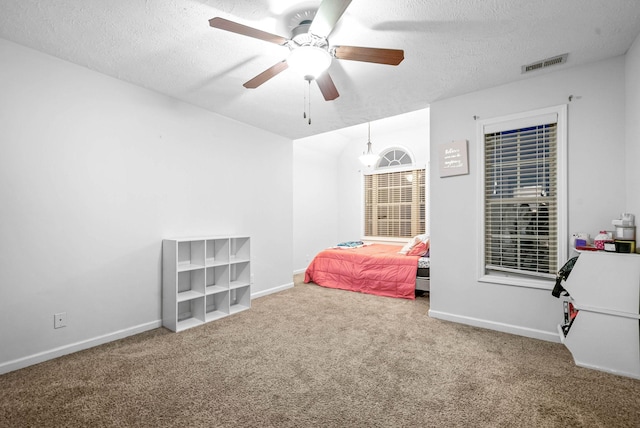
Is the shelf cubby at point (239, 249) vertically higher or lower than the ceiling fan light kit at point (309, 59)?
lower

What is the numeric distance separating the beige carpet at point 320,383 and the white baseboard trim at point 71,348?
0.22 feet

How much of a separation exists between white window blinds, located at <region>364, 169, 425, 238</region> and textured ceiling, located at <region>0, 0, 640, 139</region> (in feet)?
11.0

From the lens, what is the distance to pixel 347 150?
715cm

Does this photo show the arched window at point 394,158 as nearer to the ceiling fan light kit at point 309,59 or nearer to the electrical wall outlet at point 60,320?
the ceiling fan light kit at point 309,59

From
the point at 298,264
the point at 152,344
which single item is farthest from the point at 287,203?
the point at 152,344

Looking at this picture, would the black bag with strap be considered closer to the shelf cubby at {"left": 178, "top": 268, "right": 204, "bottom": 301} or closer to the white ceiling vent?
the white ceiling vent

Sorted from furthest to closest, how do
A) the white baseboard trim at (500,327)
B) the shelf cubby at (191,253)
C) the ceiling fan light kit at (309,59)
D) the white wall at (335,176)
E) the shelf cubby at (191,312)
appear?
1. the white wall at (335,176)
2. the shelf cubby at (191,253)
3. the shelf cubby at (191,312)
4. the white baseboard trim at (500,327)
5. the ceiling fan light kit at (309,59)

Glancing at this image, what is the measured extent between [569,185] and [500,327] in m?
1.51

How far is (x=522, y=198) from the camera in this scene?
2869 millimetres

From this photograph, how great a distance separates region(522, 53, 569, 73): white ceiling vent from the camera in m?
2.43

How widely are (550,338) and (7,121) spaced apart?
4.92 meters

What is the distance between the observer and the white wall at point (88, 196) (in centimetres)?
222

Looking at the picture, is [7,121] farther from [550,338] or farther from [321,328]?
[550,338]

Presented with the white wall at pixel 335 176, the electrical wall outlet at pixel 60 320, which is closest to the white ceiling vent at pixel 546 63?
the white wall at pixel 335 176
